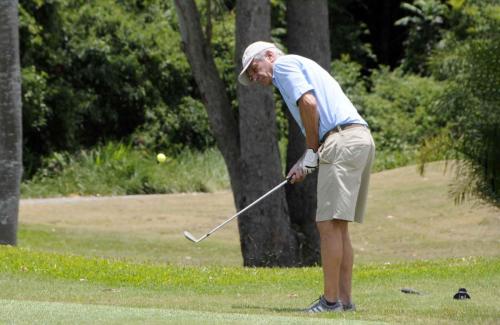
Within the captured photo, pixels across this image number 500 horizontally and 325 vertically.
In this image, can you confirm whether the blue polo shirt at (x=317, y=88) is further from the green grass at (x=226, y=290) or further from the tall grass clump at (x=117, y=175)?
the tall grass clump at (x=117, y=175)

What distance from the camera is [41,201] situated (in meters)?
22.3

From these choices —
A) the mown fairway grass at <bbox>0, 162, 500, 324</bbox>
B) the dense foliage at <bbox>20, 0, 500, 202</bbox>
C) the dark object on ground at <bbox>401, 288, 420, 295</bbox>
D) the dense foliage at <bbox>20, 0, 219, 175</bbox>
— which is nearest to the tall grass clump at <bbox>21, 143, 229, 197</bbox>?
the dense foliage at <bbox>20, 0, 500, 202</bbox>

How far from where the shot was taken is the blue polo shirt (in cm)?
771

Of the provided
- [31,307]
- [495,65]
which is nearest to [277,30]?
[495,65]

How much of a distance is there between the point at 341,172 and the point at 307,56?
256 inches

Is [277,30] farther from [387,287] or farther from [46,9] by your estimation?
[387,287]

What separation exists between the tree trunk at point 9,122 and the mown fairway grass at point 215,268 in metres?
0.69

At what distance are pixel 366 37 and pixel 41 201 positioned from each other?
16.8 m

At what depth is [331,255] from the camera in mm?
7762

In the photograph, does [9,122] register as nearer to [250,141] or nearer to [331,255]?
[250,141]

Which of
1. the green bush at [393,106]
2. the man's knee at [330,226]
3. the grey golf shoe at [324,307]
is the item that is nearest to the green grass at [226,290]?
the grey golf shoe at [324,307]

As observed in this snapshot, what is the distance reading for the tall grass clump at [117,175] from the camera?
23.5 m

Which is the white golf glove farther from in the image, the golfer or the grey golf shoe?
the grey golf shoe

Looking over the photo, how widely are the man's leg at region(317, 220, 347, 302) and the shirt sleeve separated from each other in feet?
2.86
